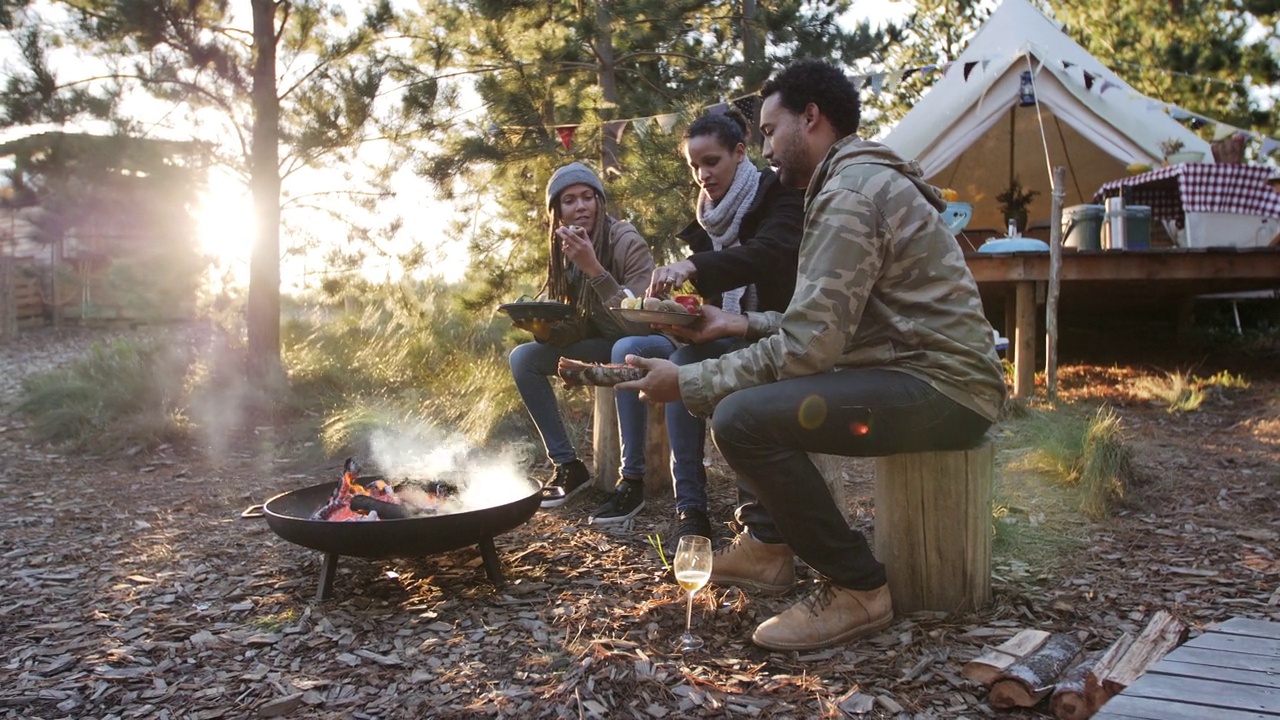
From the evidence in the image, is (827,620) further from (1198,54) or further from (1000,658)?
(1198,54)

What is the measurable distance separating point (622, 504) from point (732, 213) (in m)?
1.28

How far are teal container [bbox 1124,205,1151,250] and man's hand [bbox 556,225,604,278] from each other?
189 inches

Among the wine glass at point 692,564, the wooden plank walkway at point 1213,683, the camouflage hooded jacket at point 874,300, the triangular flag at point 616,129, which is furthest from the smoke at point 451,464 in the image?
the triangular flag at point 616,129

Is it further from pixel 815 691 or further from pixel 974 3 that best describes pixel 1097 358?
pixel 974 3

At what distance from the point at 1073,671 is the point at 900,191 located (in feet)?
3.86

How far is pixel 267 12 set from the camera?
255 inches

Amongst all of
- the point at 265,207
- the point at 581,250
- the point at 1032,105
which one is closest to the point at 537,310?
the point at 581,250

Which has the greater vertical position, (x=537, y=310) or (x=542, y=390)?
(x=537, y=310)

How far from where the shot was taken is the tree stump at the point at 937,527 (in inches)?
92.4

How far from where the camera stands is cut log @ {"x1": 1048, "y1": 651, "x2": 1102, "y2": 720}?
185cm

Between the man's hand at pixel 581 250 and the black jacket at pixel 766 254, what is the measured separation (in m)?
0.55

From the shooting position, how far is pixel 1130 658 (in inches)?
76.2

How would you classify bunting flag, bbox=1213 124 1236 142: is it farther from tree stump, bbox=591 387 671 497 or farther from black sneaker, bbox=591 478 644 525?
black sneaker, bbox=591 478 644 525

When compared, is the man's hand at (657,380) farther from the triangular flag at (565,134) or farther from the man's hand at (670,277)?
the triangular flag at (565,134)
